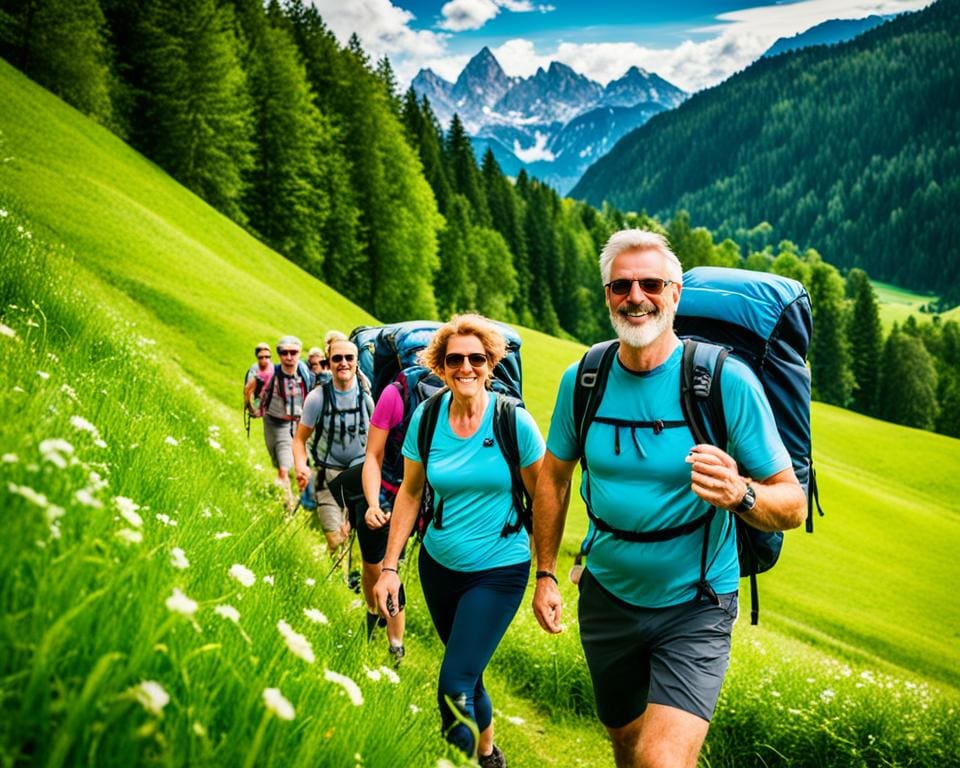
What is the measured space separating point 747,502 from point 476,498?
1.98 metres

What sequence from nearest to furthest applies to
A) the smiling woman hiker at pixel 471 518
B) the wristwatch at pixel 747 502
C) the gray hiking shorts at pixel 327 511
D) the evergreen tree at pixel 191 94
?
the wristwatch at pixel 747 502, the smiling woman hiker at pixel 471 518, the gray hiking shorts at pixel 327 511, the evergreen tree at pixel 191 94

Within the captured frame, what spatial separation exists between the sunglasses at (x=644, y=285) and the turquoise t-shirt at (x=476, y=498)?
1.22 m

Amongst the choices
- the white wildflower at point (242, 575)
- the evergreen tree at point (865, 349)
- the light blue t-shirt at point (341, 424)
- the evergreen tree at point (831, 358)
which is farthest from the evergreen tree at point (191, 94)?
the evergreen tree at point (865, 349)

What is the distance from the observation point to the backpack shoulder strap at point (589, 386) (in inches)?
160

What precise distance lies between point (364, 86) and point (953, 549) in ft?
165

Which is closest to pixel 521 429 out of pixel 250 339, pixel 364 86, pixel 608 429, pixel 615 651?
pixel 608 429

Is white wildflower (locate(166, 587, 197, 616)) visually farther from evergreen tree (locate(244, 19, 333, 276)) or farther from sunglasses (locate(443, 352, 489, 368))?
evergreen tree (locate(244, 19, 333, 276))

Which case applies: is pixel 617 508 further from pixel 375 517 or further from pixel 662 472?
pixel 375 517

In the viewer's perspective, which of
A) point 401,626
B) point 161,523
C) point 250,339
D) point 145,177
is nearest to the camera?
point 161,523

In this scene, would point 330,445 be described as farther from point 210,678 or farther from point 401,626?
point 210,678

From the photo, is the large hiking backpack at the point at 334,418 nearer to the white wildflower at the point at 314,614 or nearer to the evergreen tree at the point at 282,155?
the white wildflower at the point at 314,614

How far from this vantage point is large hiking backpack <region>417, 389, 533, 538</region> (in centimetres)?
491

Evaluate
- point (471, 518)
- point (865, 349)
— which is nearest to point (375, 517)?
point (471, 518)

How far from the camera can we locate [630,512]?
12.6 feet
